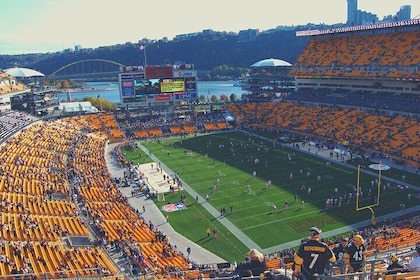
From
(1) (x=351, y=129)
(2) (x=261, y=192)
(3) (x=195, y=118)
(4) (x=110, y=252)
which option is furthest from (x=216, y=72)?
(4) (x=110, y=252)

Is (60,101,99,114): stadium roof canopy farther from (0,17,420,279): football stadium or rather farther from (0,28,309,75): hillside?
(0,28,309,75): hillside

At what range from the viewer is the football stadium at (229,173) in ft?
60.9

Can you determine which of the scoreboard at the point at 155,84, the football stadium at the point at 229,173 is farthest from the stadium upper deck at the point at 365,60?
the scoreboard at the point at 155,84

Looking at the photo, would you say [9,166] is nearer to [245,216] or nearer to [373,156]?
[245,216]

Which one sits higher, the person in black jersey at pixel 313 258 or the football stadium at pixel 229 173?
the person in black jersey at pixel 313 258

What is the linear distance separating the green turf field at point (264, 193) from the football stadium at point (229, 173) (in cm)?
15

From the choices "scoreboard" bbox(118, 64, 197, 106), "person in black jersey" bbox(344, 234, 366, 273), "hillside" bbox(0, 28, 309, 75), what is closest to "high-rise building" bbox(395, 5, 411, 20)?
"hillside" bbox(0, 28, 309, 75)

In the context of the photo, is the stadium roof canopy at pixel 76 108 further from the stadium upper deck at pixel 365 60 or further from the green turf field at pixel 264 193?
the stadium upper deck at pixel 365 60

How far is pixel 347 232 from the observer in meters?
23.6

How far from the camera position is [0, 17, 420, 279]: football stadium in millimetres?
18562

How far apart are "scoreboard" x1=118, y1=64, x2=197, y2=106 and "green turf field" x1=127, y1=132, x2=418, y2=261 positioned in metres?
13.3

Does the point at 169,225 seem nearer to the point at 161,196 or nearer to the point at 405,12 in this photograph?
the point at 161,196

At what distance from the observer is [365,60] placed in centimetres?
5609

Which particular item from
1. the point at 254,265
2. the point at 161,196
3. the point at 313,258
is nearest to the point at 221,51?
the point at 161,196
